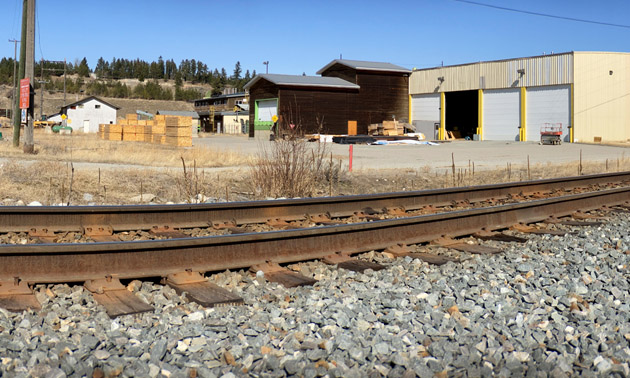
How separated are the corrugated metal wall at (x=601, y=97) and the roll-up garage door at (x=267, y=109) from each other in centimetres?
2670

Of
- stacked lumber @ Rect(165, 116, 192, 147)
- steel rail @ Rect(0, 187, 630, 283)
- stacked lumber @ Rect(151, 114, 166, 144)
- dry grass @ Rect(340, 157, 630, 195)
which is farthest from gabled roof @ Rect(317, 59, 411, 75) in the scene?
steel rail @ Rect(0, 187, 630, 283)

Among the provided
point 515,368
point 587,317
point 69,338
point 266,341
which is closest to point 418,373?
point 515,368

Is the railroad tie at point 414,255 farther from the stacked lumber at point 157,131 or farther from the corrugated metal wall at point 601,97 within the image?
the corrugated metal wall at point 601,97

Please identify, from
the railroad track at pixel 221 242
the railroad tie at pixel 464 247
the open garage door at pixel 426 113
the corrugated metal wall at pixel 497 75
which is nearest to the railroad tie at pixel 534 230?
the railroad track at pixel 221 242

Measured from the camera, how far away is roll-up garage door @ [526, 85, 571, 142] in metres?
55.5

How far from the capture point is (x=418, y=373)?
13.0 feet

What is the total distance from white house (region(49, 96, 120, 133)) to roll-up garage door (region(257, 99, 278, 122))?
52427mm

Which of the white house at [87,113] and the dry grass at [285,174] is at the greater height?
the white house at [87,113]

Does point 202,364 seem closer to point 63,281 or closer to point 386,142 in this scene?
point 63,281

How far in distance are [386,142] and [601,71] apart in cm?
1957

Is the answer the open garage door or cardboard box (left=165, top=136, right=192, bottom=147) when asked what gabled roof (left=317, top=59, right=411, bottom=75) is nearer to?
the open garage door

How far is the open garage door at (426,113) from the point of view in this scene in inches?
2591

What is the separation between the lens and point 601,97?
55.5 meters

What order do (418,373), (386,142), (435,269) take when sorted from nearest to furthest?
(418,373), (435,269), (386,142)
